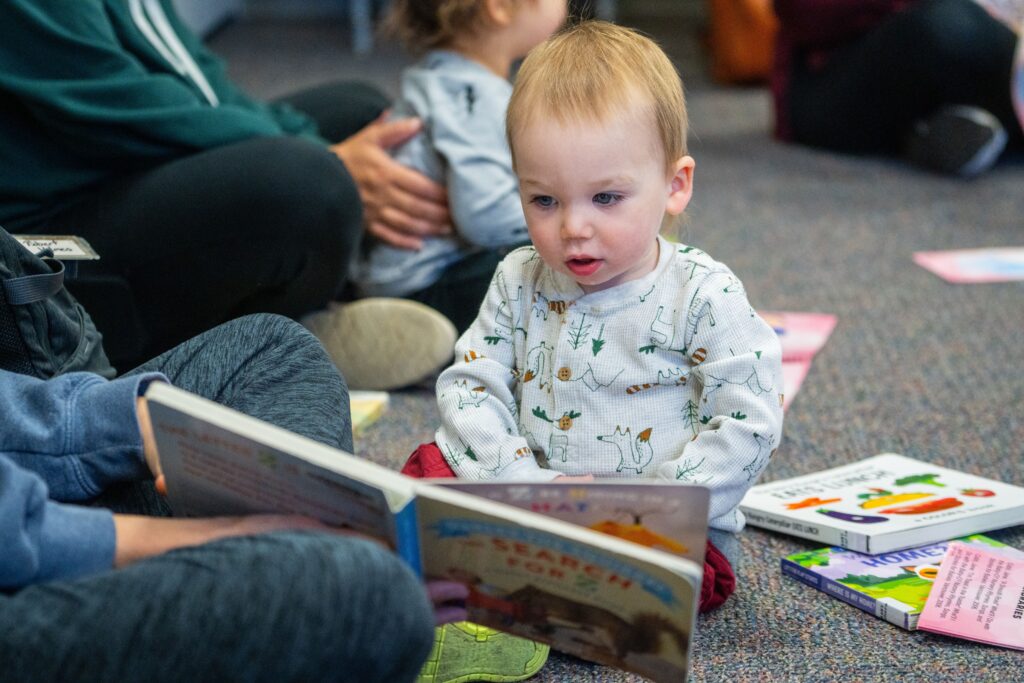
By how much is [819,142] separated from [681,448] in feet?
6.34

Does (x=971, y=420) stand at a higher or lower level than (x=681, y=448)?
lower

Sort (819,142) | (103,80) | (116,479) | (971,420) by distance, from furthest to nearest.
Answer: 1. (819,142)
2. (971,420)
3. (103,80)
4. (116,479)

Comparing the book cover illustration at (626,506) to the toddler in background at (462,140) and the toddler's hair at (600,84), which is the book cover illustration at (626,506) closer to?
the toddler's hair at (600,84)

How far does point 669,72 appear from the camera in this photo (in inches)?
35.0

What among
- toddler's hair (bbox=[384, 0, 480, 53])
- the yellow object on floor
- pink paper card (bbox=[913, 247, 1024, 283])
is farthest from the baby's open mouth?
pink paper card (bbox=[913, 247, 1024, 283])

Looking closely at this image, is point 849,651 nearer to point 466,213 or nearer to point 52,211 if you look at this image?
point 466,213

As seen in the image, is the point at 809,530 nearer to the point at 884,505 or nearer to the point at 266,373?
the point at 884,505

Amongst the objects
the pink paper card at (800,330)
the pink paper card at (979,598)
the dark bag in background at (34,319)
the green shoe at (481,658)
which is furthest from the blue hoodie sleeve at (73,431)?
the pink paper card at (800,330)

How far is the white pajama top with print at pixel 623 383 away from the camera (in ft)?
2.86

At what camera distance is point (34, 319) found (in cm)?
88

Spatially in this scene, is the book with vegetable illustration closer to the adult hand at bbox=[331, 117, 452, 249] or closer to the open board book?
the open board book

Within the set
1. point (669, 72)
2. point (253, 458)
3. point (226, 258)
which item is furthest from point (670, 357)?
point (226, 258)

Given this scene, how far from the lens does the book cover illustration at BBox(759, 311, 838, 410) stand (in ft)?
4.83

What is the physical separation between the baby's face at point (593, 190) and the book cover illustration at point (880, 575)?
0.34 meters
